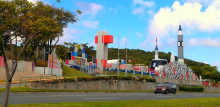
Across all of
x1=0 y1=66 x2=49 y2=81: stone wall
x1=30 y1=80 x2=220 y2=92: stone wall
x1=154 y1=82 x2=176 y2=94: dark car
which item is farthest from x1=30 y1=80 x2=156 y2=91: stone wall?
x1=154 y1=82 x2=176 y2=94: dark car

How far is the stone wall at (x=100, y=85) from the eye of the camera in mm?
29059

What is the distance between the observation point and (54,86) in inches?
1174

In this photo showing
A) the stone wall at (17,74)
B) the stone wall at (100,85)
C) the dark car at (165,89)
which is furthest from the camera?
the stone wall at (17,74)

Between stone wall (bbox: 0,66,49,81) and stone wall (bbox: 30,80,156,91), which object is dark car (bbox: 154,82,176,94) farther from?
stone wall (bbox: 0,66,49,81)

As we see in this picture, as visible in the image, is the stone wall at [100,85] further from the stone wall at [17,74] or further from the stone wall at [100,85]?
the stone wall at [17,74]

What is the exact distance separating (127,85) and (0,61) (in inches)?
790

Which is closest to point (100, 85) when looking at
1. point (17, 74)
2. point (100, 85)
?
point (100, 85)

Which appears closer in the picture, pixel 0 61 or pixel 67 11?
pixel 0 61

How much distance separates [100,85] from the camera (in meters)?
35.4

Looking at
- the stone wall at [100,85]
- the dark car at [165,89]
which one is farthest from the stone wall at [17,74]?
the dark car at [165,89]

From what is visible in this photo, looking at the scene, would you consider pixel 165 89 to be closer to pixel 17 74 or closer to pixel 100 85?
pixel 100 85

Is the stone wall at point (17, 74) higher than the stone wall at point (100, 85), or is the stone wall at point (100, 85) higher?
the stone wall at point (17, 74)

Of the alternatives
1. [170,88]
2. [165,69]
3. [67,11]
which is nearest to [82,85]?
[170,88]

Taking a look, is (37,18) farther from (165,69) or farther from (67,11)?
(165,69)
